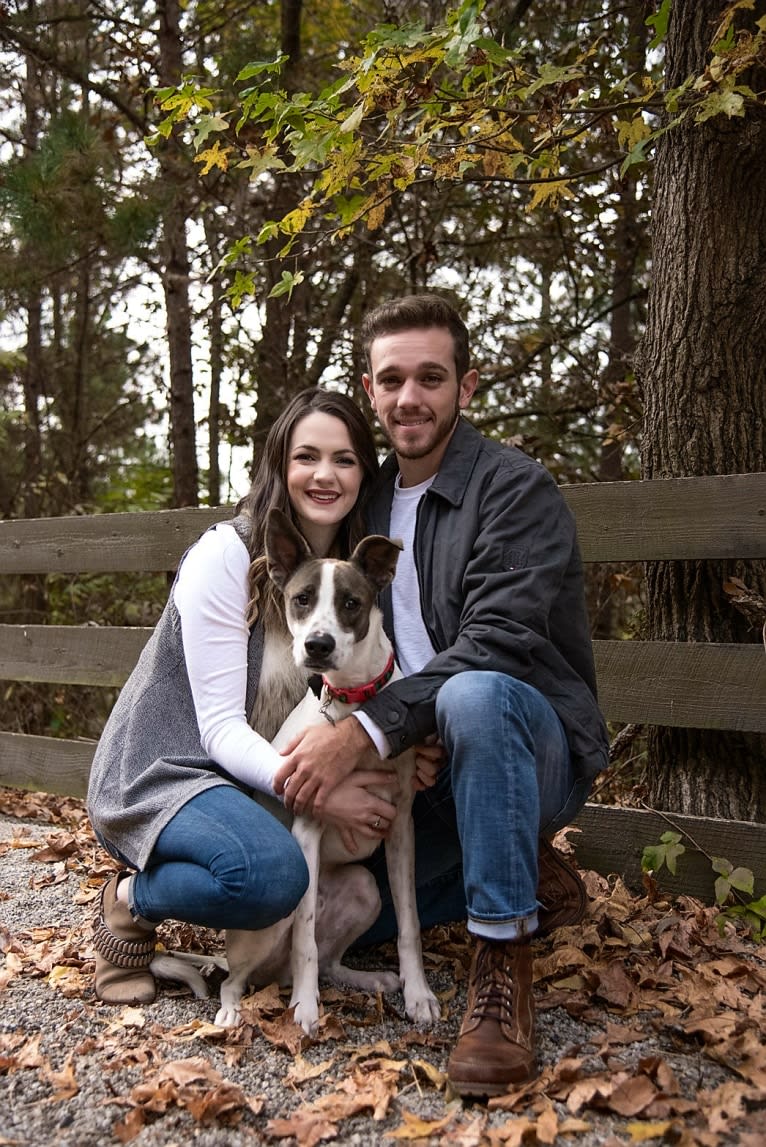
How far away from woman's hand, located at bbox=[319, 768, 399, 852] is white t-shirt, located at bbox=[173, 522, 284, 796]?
0.64 feet

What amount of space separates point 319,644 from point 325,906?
0.87 meters

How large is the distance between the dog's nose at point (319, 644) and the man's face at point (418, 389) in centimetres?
79

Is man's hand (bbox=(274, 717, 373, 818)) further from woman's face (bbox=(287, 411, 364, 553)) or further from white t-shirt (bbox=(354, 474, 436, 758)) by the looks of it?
woman's face (bbox=(287, 411, 364, 553))

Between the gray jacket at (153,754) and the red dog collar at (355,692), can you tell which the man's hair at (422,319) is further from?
the red dog collar at (355,692)

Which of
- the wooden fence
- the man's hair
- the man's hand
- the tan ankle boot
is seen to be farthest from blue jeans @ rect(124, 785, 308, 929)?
the man's hair

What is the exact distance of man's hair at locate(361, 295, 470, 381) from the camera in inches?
132

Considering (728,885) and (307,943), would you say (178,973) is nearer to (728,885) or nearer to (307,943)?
(307,943)

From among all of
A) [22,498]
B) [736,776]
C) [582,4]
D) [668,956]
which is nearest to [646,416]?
[736,776]

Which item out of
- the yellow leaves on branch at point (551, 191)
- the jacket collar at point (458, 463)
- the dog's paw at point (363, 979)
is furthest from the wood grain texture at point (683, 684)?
the yellow leaves on branch at point (551, 191)

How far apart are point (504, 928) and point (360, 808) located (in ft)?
1.88

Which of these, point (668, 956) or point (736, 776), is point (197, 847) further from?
point (736, 776)

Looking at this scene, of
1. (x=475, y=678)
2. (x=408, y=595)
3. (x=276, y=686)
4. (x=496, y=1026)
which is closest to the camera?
(x=496, y=1026)

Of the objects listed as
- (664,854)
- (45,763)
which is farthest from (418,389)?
(45,763)

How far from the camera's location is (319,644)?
2.90 meters
